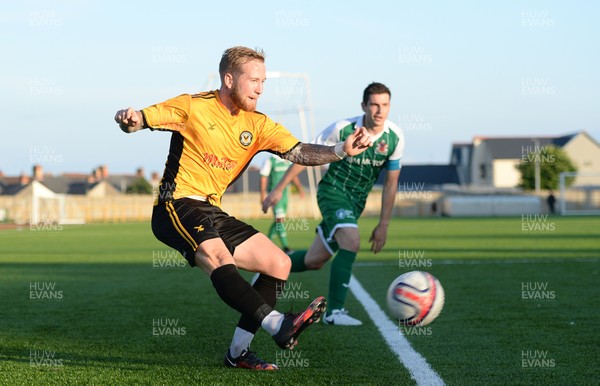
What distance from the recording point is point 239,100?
5.25 metres

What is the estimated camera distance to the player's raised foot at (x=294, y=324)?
4445 mm

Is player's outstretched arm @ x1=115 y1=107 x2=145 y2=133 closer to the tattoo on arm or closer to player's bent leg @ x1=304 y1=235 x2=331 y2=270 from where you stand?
the tattoo on arm

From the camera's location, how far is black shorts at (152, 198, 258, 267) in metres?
4.99

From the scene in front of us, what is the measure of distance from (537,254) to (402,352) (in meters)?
11.0

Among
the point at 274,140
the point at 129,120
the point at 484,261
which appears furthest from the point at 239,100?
the point at 484,261

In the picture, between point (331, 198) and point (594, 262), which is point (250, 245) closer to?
point (331, 198)

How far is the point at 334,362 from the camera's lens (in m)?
5.41

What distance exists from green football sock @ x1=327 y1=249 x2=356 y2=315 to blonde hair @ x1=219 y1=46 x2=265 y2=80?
291cm

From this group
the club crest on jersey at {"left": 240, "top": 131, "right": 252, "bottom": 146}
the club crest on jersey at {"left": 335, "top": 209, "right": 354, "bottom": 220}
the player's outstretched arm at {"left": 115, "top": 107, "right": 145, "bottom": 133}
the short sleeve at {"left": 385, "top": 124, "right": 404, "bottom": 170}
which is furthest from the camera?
the short sleeve at {"left": 385, "top": 124, "right": 404, "bottom": 170}

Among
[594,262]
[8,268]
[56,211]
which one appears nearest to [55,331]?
[8,268]

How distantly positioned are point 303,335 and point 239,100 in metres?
2.26

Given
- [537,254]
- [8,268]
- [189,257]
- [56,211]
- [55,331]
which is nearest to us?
[189,257]

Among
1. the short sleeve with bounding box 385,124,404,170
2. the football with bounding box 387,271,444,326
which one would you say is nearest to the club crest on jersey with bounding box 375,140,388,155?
the short sleeve with bounding box 385,124,404,170

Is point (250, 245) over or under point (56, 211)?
over
